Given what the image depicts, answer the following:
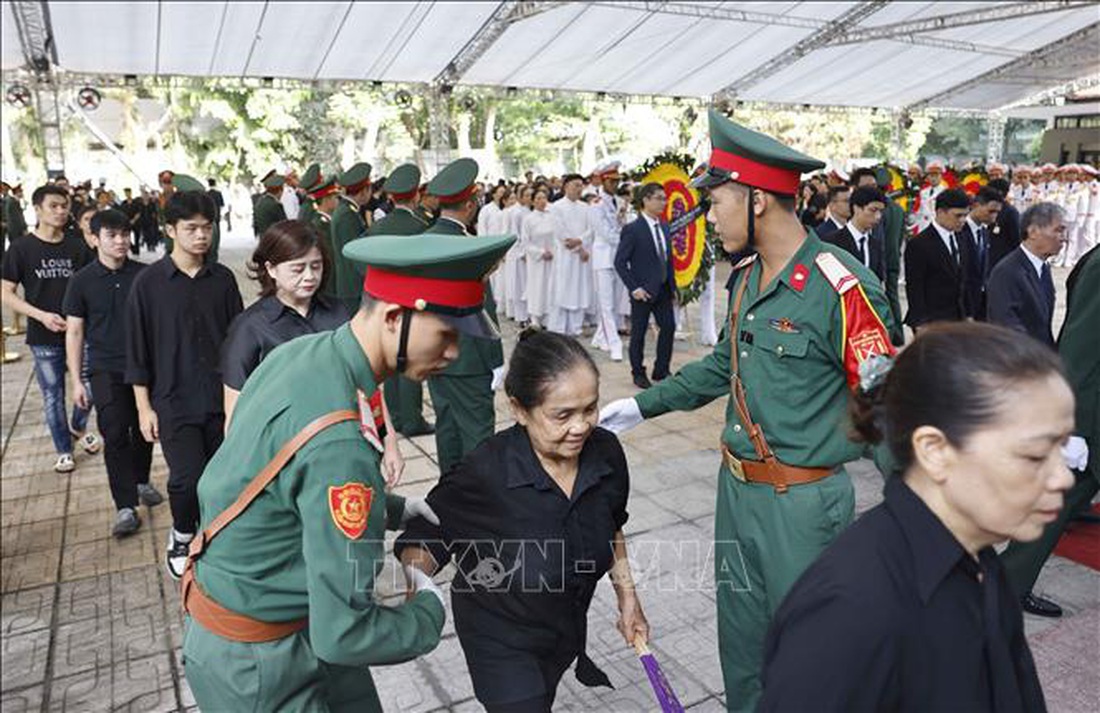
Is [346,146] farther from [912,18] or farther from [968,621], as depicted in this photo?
[968,621]

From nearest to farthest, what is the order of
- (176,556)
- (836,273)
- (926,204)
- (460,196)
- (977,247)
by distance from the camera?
(836,273), (176,556), (460,196), (977,247), (926,204)

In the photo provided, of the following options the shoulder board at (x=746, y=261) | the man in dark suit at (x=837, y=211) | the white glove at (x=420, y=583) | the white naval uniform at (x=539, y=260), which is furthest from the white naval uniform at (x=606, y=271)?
the white glove at (x=420, y=583)

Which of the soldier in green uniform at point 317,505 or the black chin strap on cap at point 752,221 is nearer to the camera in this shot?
the soldier in green uniform at point 317,505

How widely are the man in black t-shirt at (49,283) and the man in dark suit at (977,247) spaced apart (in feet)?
21.2

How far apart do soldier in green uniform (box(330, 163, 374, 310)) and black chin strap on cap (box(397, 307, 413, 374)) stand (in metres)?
4.14

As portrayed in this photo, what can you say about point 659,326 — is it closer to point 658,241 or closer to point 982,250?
point 658,241

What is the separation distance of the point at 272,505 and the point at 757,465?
4.58ft

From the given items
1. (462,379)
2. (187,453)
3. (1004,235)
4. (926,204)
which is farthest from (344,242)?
(926,204)

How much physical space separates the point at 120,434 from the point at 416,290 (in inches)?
135

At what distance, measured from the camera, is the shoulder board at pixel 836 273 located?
2238 mm

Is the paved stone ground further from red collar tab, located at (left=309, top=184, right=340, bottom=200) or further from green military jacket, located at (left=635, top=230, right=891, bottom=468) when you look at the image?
red collar tab, located at (left=309, top=184, right=340, bottom=200)

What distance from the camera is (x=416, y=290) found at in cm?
152

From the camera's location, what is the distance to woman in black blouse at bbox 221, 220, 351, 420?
121 inches

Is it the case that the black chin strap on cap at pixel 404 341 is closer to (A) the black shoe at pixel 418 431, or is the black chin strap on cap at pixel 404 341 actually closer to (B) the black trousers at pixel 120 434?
(B) the black trousers at pixel 120 434
